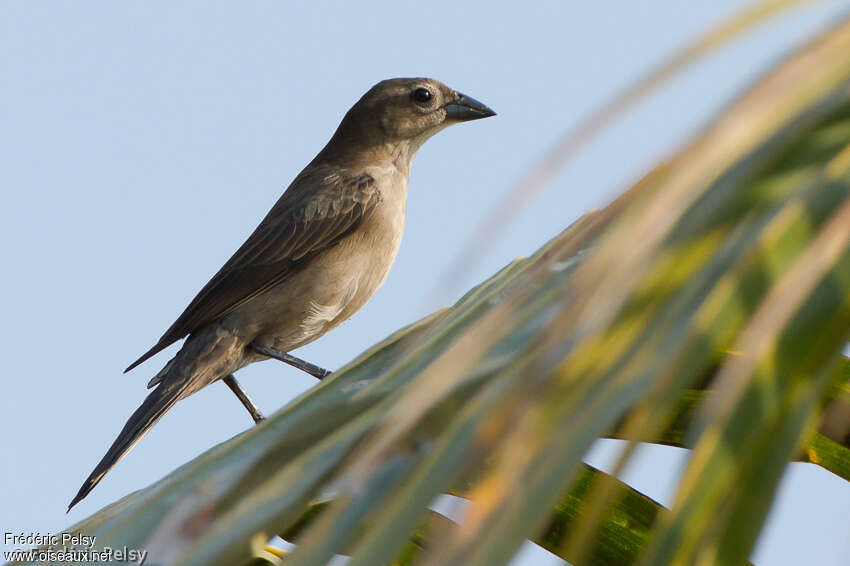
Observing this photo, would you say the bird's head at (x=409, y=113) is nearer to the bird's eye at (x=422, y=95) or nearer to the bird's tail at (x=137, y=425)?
the bird's eye at (x=422, y=95)

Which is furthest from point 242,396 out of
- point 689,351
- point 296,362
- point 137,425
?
point 689,351

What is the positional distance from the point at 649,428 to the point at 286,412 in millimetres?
945

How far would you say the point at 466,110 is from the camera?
7.84 m

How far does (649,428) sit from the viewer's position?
791 millimetres

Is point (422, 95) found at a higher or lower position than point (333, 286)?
higher

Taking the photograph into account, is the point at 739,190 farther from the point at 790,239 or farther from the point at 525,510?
the point at 525,510

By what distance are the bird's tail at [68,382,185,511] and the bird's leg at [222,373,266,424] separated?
0.59 m

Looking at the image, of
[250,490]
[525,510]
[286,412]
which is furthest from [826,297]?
[286,412]

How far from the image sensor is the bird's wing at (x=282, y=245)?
703 centimetres

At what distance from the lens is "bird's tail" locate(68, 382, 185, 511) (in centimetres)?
570

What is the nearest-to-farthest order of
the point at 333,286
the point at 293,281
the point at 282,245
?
the point at 333,286, the point at 293,281, the point at 282,245

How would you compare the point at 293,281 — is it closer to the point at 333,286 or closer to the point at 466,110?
the point at 333,286

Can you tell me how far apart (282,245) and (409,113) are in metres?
1.38

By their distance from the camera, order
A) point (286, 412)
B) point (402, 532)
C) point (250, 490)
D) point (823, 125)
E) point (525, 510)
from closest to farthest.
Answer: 1. point (525, 510)
2. point (402, 532)
3. point (823, 125)
4. point (250, 490)
5. point (286, 412)
